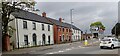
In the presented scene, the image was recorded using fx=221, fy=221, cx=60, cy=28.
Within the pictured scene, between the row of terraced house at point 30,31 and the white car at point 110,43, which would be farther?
the row of terraced house at point 30,31

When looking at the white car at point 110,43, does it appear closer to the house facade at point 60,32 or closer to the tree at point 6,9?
the tree at point 6,9

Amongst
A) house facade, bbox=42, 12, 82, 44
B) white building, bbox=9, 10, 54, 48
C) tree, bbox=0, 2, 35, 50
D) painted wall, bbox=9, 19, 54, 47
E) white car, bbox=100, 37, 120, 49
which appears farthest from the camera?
house facade, bbox=42, 12, 82, 44

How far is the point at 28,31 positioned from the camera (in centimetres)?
4338

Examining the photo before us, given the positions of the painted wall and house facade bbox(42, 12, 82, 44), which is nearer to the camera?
the painted wall

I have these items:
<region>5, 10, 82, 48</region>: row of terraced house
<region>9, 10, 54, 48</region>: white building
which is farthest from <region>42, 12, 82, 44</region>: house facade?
<region>9, 10, 54, 48</region>: white building

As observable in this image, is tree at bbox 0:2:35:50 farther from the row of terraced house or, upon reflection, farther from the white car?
the white car

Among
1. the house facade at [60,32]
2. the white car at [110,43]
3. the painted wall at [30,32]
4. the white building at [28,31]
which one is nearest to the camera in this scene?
the white car at [110,43]

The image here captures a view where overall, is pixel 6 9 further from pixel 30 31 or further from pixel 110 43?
pixel 110 43

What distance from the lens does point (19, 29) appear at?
39.9m

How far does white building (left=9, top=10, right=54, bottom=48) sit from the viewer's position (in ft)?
128

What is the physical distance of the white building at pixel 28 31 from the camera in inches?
1534

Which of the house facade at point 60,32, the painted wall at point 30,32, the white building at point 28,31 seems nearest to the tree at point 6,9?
the white building at point 28,31

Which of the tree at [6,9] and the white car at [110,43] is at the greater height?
the tree at [6,9]

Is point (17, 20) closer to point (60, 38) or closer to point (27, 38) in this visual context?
point (27, 38)
